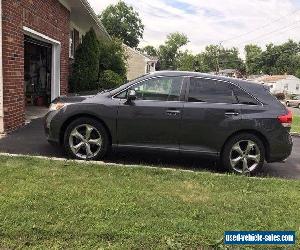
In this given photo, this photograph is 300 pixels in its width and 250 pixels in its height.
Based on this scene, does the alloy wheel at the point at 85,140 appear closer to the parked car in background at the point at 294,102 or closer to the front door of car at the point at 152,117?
the front door of car at the point at 152,117

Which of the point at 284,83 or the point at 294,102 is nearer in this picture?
the point at 294,102

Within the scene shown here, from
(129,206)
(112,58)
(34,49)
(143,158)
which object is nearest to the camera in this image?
(129,206)

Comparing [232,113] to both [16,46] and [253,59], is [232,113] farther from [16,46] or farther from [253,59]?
[253,59]

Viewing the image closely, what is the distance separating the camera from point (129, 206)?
5.09 metres

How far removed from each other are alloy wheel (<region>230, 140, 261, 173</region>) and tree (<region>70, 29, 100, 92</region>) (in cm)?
1140

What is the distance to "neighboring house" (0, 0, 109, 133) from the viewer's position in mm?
9094

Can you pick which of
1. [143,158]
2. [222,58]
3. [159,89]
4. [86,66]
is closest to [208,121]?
[159,89]

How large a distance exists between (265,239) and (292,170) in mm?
3989

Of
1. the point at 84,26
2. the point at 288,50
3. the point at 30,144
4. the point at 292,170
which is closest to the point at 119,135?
the point at 30,144

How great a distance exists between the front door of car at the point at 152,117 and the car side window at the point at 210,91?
0.22 meters

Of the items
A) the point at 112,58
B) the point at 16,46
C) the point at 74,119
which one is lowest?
the point at 74,119

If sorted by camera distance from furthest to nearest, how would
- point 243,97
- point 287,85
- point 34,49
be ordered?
point 287,85 < point 34,49 < point 243,97

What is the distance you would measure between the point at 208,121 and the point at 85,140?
6.92ft

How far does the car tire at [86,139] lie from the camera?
24.1 ft
